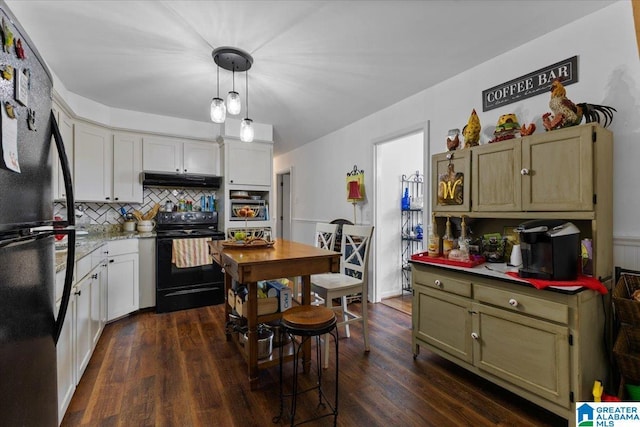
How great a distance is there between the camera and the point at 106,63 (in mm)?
2539

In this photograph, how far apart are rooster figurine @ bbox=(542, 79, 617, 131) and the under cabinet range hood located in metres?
3.84

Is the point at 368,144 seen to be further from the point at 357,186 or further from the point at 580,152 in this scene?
the point at 580,152

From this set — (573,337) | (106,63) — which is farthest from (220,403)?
(106,63)

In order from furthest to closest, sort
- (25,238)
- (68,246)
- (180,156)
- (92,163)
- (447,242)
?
1. (180,156)
2. (92,163)
3. (447,242)
4. (68,246)
5. (25,238)

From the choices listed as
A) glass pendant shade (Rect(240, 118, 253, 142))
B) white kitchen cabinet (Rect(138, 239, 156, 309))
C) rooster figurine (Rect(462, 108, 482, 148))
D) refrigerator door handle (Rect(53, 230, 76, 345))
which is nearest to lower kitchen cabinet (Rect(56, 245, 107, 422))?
white kitchen cabinet (Rect(138, 239, 156, 309))

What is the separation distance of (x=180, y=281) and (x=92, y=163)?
1.77 metres

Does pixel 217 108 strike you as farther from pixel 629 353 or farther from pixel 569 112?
pixel 629 353

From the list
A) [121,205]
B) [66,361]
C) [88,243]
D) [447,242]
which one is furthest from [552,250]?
[121,205]

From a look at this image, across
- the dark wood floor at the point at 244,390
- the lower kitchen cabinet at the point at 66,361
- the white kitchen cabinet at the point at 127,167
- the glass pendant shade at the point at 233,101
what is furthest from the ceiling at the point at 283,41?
the dark wood floor at the point at 244,390

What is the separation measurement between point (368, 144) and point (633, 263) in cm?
272

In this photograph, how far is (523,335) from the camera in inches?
67.6

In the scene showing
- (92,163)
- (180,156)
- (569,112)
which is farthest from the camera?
(180,156)

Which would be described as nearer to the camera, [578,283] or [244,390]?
[578,283]

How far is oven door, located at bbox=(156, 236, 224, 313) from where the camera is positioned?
11.4 ft
